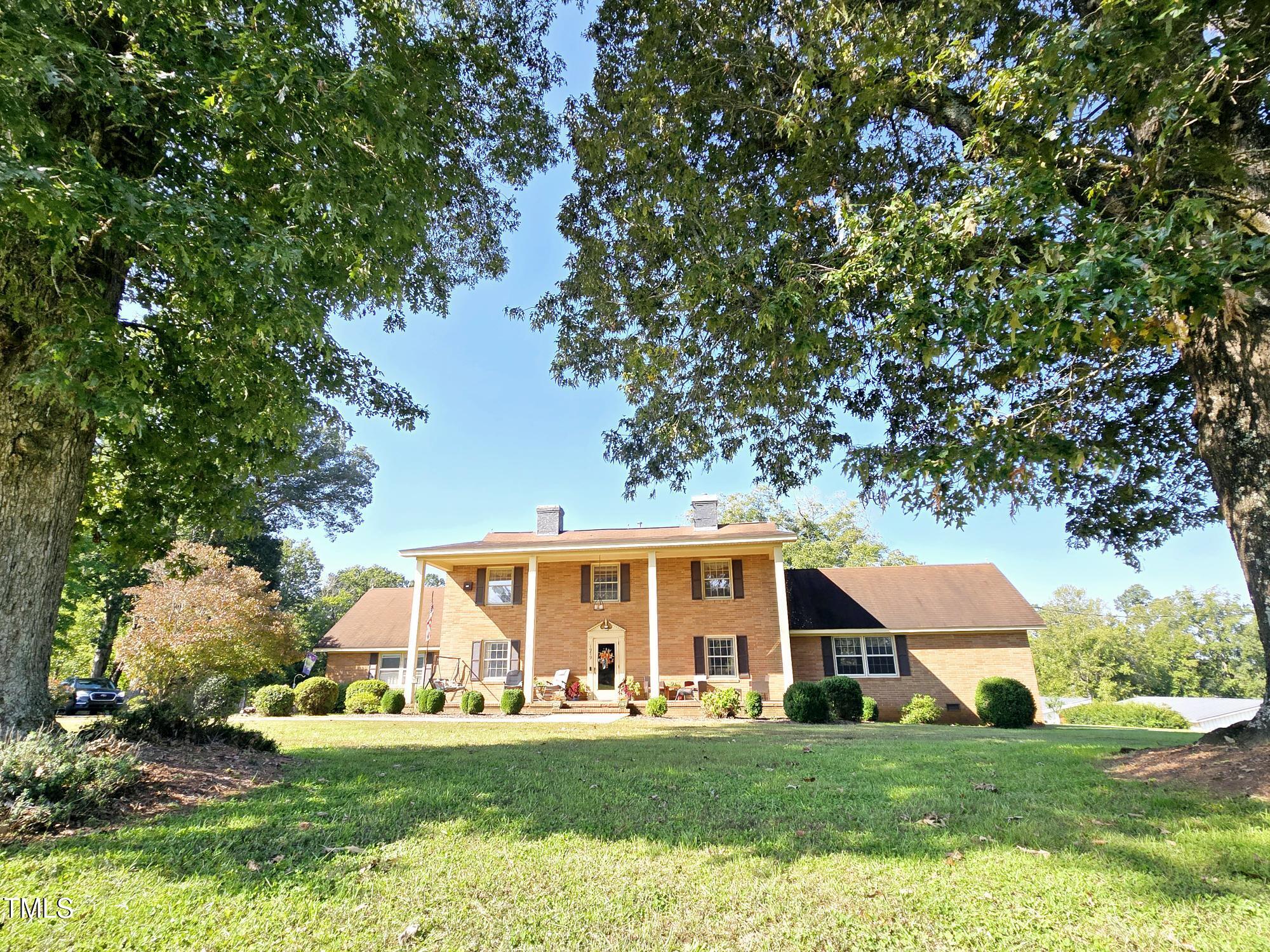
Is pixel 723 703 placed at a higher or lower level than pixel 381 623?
lower

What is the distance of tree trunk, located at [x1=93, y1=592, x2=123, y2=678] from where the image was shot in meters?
28.3

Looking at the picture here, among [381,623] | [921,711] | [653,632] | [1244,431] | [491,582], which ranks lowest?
[921,711]

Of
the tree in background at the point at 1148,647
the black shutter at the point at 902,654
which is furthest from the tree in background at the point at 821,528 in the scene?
the black shutter at the point at 902,654

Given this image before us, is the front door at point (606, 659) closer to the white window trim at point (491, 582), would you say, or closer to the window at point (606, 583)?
the window at point (606, 583)

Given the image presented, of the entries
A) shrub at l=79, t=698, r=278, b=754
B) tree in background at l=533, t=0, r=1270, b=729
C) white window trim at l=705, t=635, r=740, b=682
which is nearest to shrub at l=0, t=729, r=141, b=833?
shrub at l=79, t=698, r=278, b=754

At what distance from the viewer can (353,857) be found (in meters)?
3.70

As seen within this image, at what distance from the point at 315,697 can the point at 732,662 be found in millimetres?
12939

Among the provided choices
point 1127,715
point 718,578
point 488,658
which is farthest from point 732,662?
point 1127,715

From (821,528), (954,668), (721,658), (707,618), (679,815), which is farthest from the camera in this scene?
(821,528)

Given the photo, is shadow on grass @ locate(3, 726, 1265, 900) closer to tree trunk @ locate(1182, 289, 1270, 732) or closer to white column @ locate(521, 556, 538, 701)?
tree trunk @ locate(1182, 289, 1270, 732)

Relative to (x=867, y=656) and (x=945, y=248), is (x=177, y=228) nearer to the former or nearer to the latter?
(x=945, y=248)

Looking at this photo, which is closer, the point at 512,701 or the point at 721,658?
the point at 512,701

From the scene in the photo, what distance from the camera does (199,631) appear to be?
55.1 feet

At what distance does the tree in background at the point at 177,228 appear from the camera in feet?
13.8
